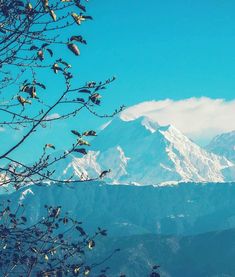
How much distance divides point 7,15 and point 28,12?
0.45 m

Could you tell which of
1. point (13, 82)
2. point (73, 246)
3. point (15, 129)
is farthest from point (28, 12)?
point (73, 246)

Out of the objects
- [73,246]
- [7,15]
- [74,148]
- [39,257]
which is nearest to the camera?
[7,15]

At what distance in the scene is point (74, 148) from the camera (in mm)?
10875

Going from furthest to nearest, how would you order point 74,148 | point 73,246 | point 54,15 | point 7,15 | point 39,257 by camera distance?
point 39,257 < point 73,246 < point 74,148 < point 7,15 < point 54,15

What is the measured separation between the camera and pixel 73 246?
12.1 m

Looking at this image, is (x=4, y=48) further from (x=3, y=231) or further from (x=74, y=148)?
→ (x=3, y=231)

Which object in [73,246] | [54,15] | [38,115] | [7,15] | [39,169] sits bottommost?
[73,246]

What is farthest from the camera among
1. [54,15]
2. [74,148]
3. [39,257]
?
[39,257]

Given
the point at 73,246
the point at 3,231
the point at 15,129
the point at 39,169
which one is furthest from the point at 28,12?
the point at 73,246

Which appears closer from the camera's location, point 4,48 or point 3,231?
point 4,48

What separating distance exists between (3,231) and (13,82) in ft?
10.6

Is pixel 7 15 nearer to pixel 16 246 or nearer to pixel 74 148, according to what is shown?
pixel 74 148

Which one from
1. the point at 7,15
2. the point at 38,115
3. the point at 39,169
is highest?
the point at 7,15

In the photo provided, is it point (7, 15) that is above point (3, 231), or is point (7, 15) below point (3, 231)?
above
